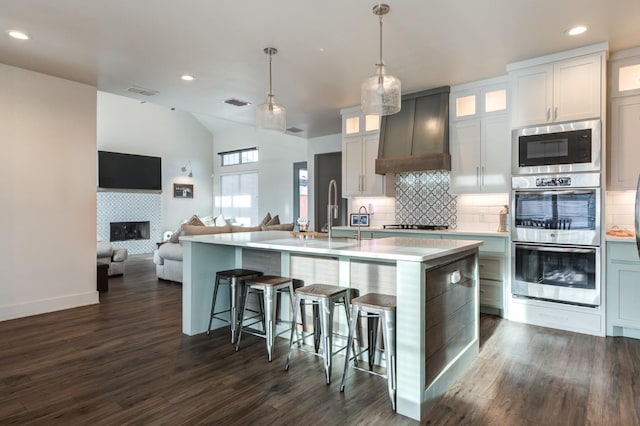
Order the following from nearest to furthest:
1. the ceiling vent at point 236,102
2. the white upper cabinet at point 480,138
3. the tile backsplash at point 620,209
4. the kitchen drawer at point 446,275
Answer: the kitchen drawer at point 446,275, the tile backsplash at point 620,209, the white upper cabinet at point 480,138, the ceiling vent at point 236,102

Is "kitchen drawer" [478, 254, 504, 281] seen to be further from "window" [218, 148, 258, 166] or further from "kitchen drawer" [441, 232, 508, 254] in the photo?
"window" [218, 148, 258, 166]

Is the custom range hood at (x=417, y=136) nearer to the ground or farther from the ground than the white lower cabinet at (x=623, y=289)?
farther from the ground

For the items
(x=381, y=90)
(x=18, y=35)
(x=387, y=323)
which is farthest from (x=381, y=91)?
(x=18, y=35)

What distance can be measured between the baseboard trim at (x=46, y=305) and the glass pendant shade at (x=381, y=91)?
412cm

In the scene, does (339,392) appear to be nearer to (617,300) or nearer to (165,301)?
(617,300)

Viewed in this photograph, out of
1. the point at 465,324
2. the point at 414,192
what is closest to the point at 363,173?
the point at 414,192

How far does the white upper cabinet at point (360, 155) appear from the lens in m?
5.40

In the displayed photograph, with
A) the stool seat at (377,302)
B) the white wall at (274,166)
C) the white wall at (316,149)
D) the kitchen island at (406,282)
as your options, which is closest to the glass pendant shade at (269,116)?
the kitchen island at (406,282)

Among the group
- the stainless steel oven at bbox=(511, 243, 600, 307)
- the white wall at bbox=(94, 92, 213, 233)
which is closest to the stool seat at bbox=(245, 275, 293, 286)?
the stainless steel oven at bbox=(511, 243, 600, 307)

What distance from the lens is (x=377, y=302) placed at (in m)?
2.32

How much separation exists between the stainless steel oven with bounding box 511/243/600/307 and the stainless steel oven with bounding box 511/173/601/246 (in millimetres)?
94

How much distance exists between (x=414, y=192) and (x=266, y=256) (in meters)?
2.78

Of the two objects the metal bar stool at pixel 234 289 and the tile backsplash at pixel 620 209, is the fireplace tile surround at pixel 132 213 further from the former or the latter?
the tile backsplash at pixel 620 209

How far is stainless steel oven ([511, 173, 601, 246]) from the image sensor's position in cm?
345
